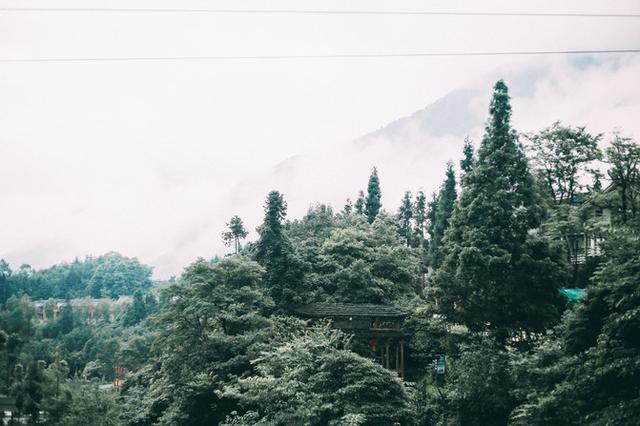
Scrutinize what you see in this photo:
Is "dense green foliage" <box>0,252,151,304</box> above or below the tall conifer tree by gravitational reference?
below

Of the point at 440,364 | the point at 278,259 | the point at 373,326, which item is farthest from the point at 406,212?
the point at 440,364

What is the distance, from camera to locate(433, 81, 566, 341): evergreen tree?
19.5 m

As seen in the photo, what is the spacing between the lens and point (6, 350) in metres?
46.8

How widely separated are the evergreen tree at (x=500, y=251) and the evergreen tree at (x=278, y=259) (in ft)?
30.6

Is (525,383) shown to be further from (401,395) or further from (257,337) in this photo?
(257,337)

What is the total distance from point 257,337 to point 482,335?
29.8 ft

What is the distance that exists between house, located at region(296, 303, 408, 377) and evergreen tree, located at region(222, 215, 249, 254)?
23399mm

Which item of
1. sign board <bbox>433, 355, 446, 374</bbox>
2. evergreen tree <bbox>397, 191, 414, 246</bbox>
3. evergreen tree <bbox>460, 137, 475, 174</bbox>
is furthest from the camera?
evergreen tree <bbox>397, 191, 414, 246</bbox>

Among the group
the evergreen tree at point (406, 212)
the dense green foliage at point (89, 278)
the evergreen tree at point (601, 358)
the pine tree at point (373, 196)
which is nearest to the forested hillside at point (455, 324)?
the evergreen tree at point (601, 358)

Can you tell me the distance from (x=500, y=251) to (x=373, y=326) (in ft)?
23.8

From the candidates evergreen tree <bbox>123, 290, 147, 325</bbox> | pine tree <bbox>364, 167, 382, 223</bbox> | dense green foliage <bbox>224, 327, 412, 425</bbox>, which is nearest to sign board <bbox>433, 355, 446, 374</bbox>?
dense green foliage <bbox>224, 327, 412, 425</bbox>

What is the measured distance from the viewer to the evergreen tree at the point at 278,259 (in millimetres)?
27547

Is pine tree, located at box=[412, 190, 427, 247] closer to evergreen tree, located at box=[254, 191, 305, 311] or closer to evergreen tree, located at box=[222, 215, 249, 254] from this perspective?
evergreen tree, located at box=[222, 215, 249, 254]

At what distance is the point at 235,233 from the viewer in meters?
47.1
